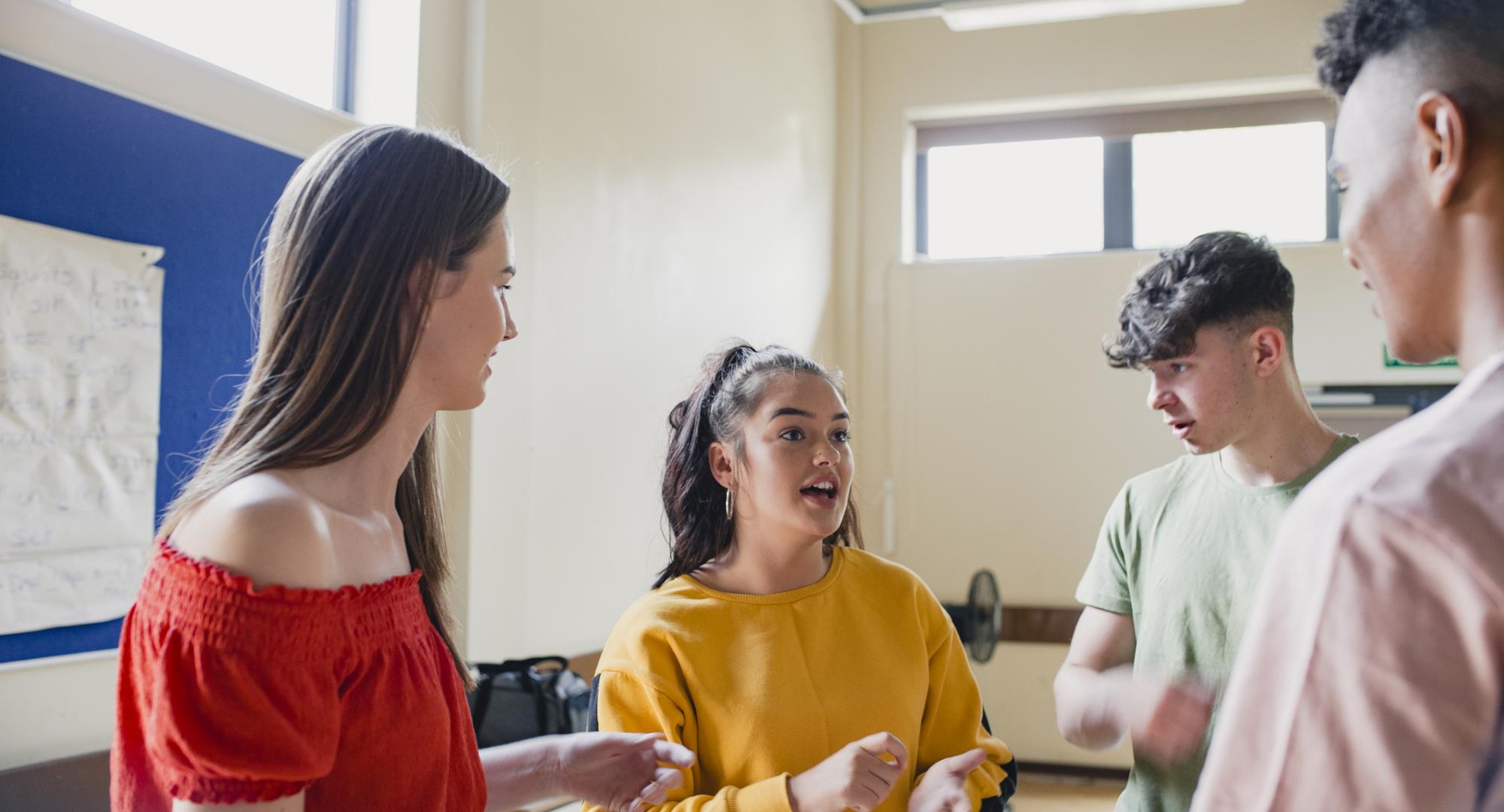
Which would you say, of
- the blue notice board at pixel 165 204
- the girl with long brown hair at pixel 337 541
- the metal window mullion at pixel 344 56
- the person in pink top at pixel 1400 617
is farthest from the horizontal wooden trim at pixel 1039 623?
the person in pink top at pixel 1400 617

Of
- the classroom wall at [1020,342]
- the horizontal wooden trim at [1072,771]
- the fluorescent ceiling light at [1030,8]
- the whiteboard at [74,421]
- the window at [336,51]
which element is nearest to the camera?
the whiteboard at [74,421]

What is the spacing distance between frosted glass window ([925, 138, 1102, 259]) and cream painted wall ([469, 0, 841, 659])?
1207 millimetres

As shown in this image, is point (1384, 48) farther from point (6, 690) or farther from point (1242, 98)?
point (1242, 98)

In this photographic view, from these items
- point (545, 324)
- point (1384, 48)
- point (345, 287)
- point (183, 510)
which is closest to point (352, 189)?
point (345, 287)

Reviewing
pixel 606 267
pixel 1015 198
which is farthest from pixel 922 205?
pixel 606 267

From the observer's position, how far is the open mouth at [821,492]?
182 centimetres

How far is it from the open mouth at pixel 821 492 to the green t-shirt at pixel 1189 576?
49 centimetres

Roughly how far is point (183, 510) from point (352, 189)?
0.33m

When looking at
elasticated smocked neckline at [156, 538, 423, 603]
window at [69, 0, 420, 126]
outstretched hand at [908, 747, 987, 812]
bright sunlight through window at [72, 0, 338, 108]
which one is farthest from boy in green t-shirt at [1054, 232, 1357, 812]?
bright sunlight through window at [72, 0, 338, 108]

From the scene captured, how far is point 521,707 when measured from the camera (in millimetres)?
2660

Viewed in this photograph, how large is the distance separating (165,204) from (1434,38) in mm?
2168

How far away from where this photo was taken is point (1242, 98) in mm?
5512

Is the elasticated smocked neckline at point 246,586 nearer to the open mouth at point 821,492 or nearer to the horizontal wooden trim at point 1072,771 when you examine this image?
the open mouth at point 821,492

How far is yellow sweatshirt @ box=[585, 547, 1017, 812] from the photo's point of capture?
1.62 metres
